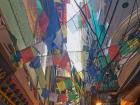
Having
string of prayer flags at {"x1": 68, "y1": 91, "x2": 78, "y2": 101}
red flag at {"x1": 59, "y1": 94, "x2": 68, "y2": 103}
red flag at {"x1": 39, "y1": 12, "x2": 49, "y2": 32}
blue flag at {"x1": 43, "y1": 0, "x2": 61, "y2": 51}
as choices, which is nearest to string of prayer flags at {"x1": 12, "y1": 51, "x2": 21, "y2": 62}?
blue flag at {"x1": 43, "y1": 0, "x2": 61, "y2": 51}

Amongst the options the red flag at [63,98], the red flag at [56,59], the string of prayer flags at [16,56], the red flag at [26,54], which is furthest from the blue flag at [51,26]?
the red flag at [63,98]

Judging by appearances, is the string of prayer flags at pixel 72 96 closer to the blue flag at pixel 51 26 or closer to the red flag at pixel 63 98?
the red flag at pixel 63 98

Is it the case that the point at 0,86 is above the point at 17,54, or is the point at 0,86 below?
below

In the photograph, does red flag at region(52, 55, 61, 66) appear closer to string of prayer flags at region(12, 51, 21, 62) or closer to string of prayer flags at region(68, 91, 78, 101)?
string of prayer flags at region(12, 51, 21, 62)

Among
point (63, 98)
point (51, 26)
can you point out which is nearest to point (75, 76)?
point (63, 98)

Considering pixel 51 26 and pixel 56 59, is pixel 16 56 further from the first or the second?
pixel 56 59

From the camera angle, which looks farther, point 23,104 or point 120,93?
point 120,93

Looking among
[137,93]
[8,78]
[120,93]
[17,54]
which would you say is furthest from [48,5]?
[120,93]

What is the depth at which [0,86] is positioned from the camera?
720 cm

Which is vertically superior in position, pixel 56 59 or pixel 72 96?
pixel 72 96

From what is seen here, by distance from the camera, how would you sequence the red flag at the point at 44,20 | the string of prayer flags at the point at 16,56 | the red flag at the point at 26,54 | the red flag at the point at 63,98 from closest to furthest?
the string of prayer flags at the point at 16,56, the red flag at the point at 26,54, the red flag at the point at 44,20, the red flag at the point at 63,98

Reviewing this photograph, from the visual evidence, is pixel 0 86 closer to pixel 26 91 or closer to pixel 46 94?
pixel 26 91

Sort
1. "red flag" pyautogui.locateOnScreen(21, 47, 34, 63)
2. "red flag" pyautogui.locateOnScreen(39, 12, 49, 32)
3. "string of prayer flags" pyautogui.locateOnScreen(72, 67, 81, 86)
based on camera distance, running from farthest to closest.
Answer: "string of prayer flags" pyautogui.locateOnScreen(72, 67, 81, 86), "red flag" pyautogui.locateOnScreen(39, 12, 49, 32), "red flag" pyautogui.locateOnScreen(21, 47, 34, 63)

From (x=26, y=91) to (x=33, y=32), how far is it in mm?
3064
